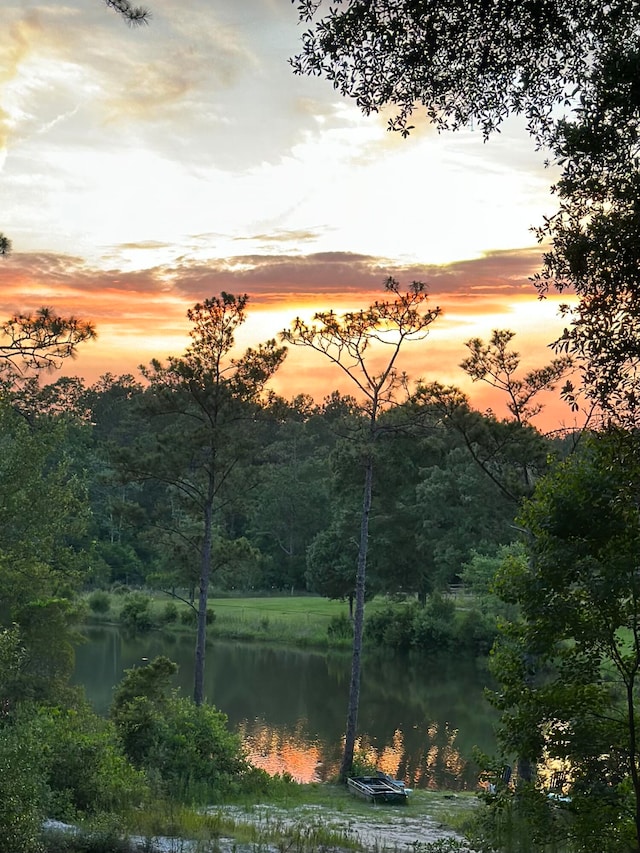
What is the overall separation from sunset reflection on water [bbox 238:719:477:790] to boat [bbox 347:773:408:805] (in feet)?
8.85

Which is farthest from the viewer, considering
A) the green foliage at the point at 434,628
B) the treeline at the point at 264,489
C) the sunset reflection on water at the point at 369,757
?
the green foliage at the point at 434,628

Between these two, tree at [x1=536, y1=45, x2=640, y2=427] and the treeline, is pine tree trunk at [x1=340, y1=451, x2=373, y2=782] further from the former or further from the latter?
tree at [x1=536, y1=45, x2=640, y2=427]

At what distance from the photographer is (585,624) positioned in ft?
28.6

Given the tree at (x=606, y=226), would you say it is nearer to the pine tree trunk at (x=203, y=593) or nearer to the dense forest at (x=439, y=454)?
the dense forest at (x=439, y=454)

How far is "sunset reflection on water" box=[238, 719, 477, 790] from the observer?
23.5 m

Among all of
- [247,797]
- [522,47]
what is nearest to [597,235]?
[522,47]

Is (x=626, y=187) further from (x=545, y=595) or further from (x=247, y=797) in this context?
(x=247, y=797)

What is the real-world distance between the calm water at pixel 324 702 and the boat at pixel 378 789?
2.85 meters

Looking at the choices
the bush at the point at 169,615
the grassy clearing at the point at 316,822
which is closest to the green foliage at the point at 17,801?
the grassy clearing at the point at 316,822

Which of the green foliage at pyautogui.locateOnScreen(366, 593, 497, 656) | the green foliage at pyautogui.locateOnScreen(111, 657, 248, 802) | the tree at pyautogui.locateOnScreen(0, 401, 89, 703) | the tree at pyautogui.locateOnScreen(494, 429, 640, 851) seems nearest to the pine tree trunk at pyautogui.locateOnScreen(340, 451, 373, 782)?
the green foliage at pyautogui.locateOnScreen(111, 657, 248, 802)

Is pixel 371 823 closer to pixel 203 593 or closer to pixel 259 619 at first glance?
pixel 203 593

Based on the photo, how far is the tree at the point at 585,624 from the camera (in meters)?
8.42

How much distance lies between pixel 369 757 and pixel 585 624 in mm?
19201

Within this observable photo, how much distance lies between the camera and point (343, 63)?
8.07m
